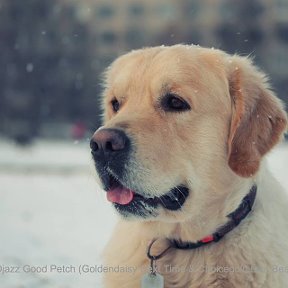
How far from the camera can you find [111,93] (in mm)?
4457

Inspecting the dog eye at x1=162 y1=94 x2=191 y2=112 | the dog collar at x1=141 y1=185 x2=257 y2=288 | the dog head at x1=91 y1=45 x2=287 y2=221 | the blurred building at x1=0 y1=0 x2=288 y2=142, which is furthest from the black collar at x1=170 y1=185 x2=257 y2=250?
the blurred building at x1=0 y1=0 x2=288 y2=142

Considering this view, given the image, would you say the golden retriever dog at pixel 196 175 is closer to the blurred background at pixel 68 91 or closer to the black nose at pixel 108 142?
the black nose at pixel 108 142

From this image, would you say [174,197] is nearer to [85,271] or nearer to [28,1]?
[85,271]

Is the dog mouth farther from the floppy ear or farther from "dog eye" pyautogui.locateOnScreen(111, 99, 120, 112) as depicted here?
"dog eye" pyautogui.locateOnScreen(111, 99, 120, 112)

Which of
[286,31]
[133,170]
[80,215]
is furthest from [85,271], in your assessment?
[286,31]

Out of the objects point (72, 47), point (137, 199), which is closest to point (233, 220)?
point (137, 199)

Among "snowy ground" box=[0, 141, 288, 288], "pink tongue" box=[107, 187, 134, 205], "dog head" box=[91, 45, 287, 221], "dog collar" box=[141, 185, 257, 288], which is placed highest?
"dog head" box=[91, 45, 287, 221]

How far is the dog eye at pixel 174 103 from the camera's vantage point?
4000 mm

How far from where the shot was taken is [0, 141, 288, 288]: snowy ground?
5.91 m

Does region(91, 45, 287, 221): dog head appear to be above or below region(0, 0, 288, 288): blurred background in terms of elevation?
above

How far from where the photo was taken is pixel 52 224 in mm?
9719

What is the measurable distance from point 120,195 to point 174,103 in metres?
0.68

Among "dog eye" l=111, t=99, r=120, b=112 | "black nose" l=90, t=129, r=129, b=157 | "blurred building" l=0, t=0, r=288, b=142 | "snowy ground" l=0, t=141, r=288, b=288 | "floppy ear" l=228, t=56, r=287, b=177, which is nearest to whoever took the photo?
"black nose" l=90, t=129, r=129, b=157

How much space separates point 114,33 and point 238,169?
175 feet
